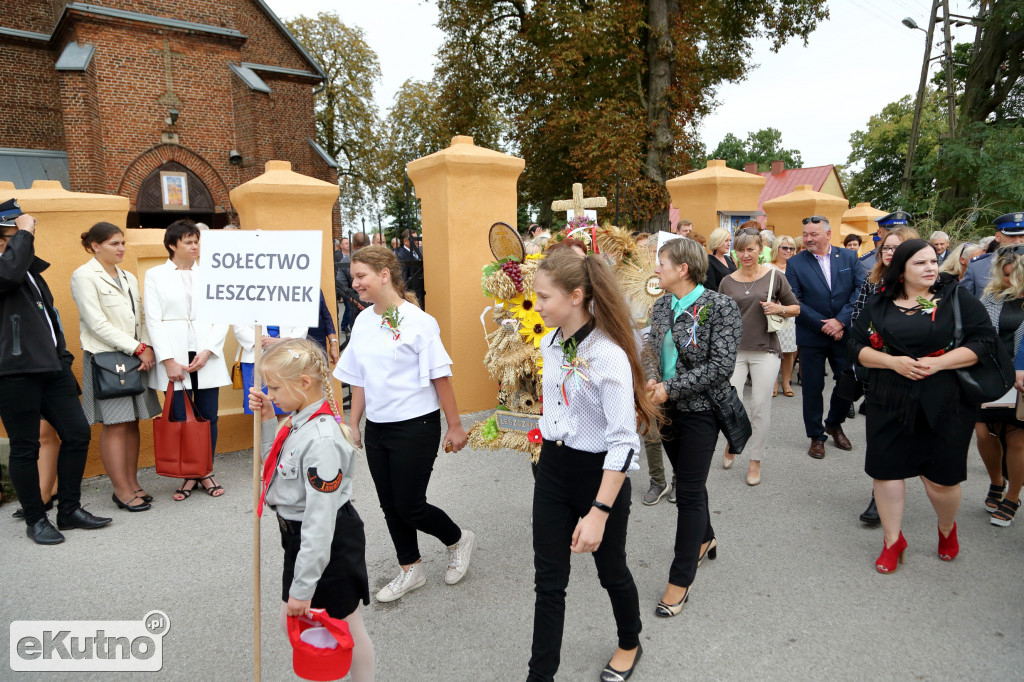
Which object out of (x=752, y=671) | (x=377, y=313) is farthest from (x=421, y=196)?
(x=752, y=671)

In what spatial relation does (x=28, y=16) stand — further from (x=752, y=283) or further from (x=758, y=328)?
(x=758, y=328)

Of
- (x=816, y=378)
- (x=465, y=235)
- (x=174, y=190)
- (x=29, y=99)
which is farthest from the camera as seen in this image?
(x=29, y=99)

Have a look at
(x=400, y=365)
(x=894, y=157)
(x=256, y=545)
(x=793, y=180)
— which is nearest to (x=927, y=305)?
(x=400, y=365)

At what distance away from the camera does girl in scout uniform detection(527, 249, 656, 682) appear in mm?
2330

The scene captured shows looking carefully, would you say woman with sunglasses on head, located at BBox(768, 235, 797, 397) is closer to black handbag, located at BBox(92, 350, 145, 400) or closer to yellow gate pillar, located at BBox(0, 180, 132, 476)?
black handbag, located at BBox(92, 350, 145, 400)

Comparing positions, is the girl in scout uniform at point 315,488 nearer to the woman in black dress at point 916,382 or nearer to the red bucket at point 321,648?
the red bucket at point 321,648

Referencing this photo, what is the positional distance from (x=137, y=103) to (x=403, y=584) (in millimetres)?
19304

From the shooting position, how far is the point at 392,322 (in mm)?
3225

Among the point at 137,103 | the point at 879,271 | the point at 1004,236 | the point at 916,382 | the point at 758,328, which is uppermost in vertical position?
the point at 137,103

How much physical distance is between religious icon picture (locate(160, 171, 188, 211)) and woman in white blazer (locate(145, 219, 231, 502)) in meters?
16.0

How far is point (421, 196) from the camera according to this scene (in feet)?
23.0

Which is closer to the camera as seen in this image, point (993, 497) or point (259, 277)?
point (259, 277)

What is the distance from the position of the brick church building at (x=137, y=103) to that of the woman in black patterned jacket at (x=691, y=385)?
18.7m

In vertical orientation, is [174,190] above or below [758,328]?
above
